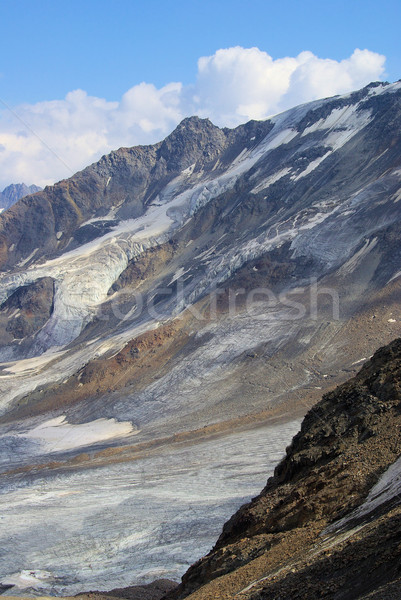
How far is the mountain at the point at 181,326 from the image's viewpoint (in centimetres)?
2750

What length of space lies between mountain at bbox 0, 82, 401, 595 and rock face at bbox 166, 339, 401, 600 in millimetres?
8635

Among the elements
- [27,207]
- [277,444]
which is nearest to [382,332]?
[277,444]

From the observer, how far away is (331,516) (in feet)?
36.7

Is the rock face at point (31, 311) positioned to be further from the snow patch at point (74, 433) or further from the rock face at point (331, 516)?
the rock face at point (331, 516)

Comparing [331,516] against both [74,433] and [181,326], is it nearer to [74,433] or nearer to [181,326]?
[74,433]

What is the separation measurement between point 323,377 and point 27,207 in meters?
90.4

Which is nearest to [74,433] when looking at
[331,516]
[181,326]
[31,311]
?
[181,326]

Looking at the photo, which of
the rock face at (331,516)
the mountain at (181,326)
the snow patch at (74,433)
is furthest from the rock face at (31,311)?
the rock face at (331,516)

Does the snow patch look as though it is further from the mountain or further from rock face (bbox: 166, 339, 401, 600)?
rock face (bbox: 166, 339, 401, 600)

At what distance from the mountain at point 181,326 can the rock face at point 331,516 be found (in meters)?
8.64

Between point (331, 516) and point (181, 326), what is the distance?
4824cm

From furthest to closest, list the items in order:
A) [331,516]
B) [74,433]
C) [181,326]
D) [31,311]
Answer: [31,311] < [181,326] < [74,433] < [331,516]

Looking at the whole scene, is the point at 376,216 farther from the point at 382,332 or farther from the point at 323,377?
the point at 323,377

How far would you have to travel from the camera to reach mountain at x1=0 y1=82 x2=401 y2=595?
27500 millimetres
